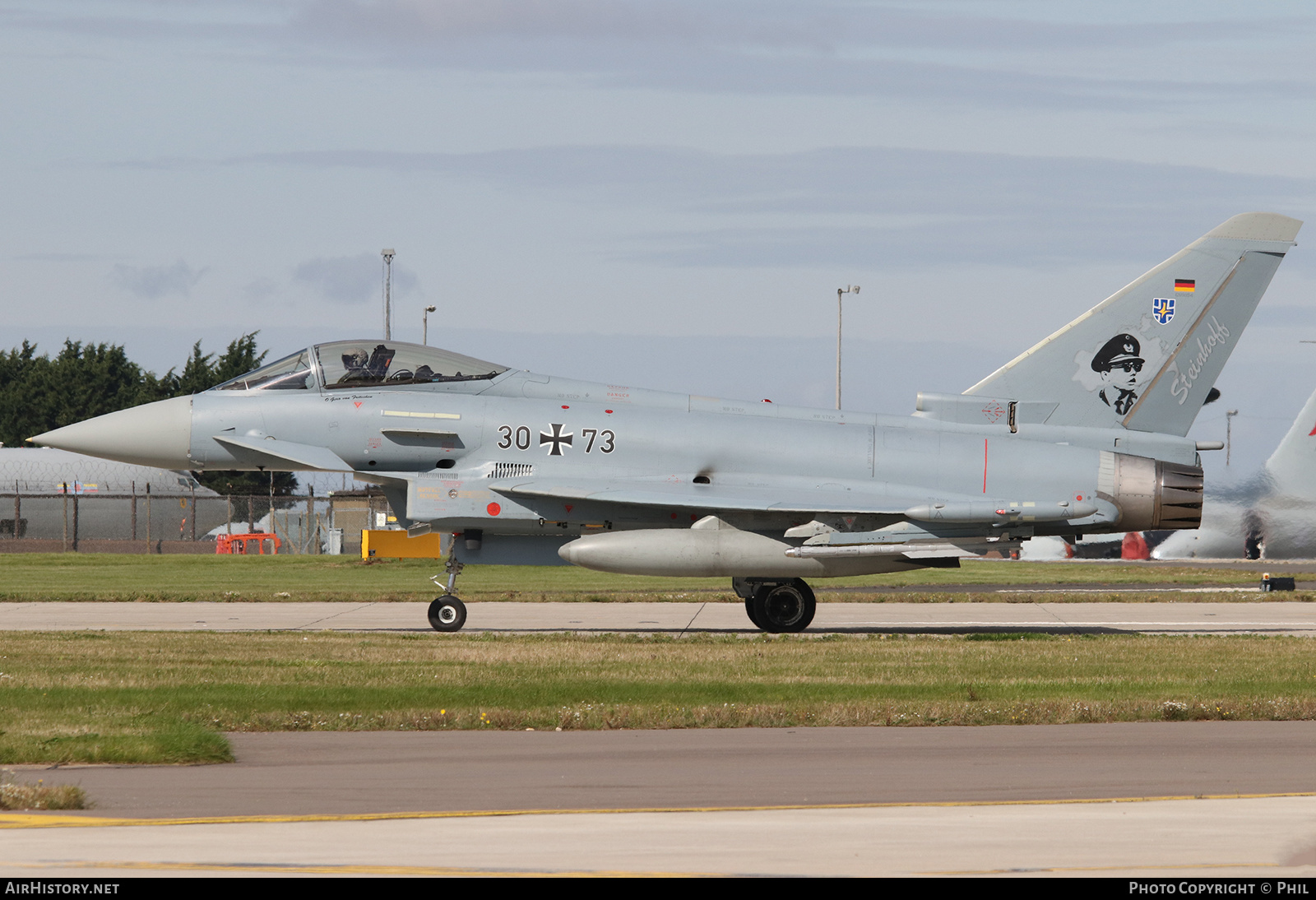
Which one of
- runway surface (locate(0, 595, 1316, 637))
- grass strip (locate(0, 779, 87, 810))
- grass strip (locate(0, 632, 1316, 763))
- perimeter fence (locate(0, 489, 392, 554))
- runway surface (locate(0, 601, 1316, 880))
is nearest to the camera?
runway surface (locate(0, 601, 1316, 880))

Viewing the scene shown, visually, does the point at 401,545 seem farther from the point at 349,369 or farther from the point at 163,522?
the point at 163,522

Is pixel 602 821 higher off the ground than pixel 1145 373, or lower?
lower

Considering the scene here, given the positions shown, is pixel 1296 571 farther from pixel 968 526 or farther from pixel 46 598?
pixel 46 598

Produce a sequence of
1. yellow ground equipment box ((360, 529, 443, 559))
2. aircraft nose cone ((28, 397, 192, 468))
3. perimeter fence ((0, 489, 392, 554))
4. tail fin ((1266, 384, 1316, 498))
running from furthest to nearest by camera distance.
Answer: perimeter fence ((0, 489, 392, 554)) < tail fin ((1266, 384, 1316, 498)) < yellow ground equipment box ((360, 529, 443, 559)) < aircraft nose cone ((28, 397, 192, 468))

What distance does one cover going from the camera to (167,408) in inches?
690

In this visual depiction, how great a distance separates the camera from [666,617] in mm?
20609

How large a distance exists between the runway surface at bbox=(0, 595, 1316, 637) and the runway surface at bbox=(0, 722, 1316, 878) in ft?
29.1

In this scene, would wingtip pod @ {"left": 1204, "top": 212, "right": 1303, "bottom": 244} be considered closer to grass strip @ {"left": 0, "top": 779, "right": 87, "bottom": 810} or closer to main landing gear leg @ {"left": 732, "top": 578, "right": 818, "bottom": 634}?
main landing gear leg @ {"left": 732, "top": 578, "right": 818, "bottom": 634}

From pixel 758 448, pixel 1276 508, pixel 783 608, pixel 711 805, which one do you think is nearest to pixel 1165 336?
pixel 758 448

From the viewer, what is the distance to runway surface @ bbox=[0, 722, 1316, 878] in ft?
17.0

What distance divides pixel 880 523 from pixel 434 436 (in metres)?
5.87

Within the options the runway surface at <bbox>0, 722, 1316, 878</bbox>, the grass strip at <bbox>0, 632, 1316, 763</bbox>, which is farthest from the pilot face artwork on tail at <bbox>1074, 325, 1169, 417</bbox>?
the runway surface at <bbox>0, 722, 1316, 878</bbox>

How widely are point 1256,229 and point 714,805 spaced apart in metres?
14.7

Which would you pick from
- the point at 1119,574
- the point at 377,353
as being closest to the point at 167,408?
the point at 377,353
